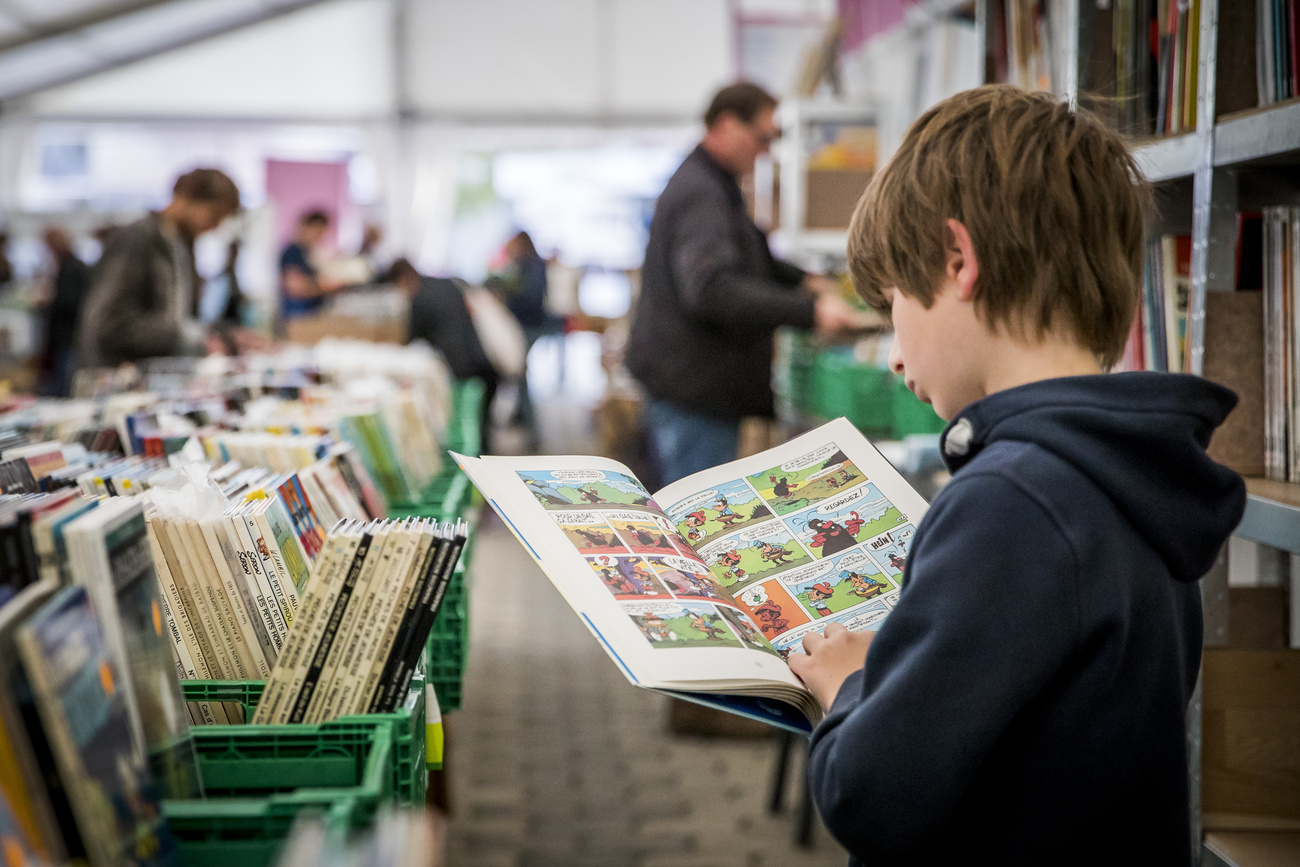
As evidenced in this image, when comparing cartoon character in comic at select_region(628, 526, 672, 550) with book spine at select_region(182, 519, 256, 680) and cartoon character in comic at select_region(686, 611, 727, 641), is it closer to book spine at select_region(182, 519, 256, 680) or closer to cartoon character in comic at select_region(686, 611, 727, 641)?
cartoon character in comic at select_region(686, 611, 727, 641)

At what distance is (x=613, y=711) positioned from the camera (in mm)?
3344

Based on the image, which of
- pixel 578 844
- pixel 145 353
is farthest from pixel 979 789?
pixel 145 353

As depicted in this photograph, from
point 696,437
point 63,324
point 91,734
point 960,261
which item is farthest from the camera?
point 63,324

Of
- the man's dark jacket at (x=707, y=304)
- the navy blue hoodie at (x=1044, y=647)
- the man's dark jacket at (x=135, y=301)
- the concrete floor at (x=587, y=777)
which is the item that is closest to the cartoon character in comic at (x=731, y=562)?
the navy blue hoodie at (x=1044, y=647)

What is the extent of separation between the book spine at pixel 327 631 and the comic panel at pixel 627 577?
20 cm

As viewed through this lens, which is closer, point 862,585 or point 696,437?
point 862,585

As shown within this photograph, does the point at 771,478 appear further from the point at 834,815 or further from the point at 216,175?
the point at 216,175

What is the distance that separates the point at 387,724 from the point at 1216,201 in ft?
3.87

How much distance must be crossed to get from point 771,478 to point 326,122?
39.1 ft

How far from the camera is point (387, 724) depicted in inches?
33.2

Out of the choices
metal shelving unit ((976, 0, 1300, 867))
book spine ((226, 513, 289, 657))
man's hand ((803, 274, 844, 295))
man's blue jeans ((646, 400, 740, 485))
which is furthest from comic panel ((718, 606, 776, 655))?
man's hand ((803, 274, 844, 295))

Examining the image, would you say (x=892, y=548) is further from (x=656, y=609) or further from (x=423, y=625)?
(x=423, y=625)

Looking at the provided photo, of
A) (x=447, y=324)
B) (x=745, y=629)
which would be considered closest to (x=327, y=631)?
(x=745, y=629)

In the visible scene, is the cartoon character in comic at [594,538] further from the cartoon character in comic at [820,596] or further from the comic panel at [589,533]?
the cartoon character in comic at [820,596]
